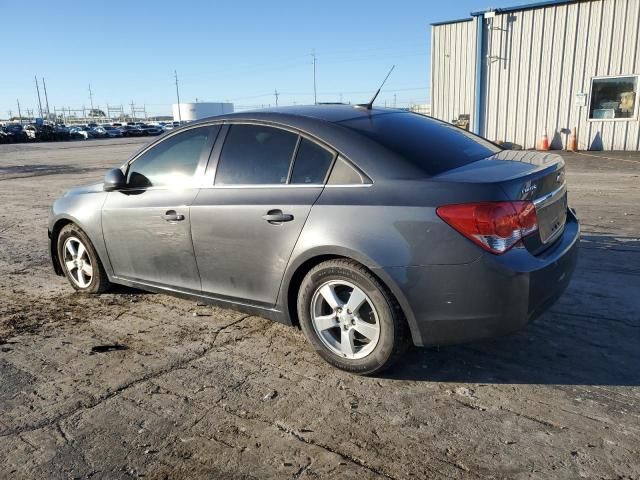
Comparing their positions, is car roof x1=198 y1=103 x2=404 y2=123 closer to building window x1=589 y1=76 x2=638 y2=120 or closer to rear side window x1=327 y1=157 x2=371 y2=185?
rear side window x1=327 y1=157 x2=371 y2=185

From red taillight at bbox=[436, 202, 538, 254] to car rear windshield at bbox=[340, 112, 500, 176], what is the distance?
0.39 metres

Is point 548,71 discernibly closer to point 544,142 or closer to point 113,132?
point 544,142

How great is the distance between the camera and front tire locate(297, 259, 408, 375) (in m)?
3.10

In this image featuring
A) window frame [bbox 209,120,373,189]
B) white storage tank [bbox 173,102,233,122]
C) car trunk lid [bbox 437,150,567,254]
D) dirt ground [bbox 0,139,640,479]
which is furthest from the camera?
white storage tank [bbox 173,102,233,122]

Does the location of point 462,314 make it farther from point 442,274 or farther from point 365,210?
point 365,210

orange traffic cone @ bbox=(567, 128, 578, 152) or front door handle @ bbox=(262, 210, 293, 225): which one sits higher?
front door handle @ bbox=(262, 210, 293, 225)

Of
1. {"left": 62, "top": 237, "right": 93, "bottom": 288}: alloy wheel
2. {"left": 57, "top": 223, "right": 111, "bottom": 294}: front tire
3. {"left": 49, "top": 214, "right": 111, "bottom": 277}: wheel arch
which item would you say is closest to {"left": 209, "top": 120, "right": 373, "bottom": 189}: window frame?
{"left": 49, "top": 214, "right": 111, "bottom": 277}: wheel arch

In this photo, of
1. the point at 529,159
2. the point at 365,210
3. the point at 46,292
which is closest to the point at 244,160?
the point at 365,210

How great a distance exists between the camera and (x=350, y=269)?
315cm

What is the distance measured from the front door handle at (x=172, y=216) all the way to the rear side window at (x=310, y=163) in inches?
41.0

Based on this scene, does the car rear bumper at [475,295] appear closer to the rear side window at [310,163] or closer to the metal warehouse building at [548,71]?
the rear side window at [310,163]

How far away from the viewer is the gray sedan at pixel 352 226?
2891mm

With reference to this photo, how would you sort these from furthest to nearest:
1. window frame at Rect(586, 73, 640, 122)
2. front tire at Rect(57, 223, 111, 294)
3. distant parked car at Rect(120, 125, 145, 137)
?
distant parked car at Rect(120, 125, 145, 137) → window frame at Rect(586, 73, 640, 122) → front tire at Rect(57, 223, 111, 294)

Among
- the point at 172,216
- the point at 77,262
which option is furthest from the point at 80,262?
the point at 172,216
